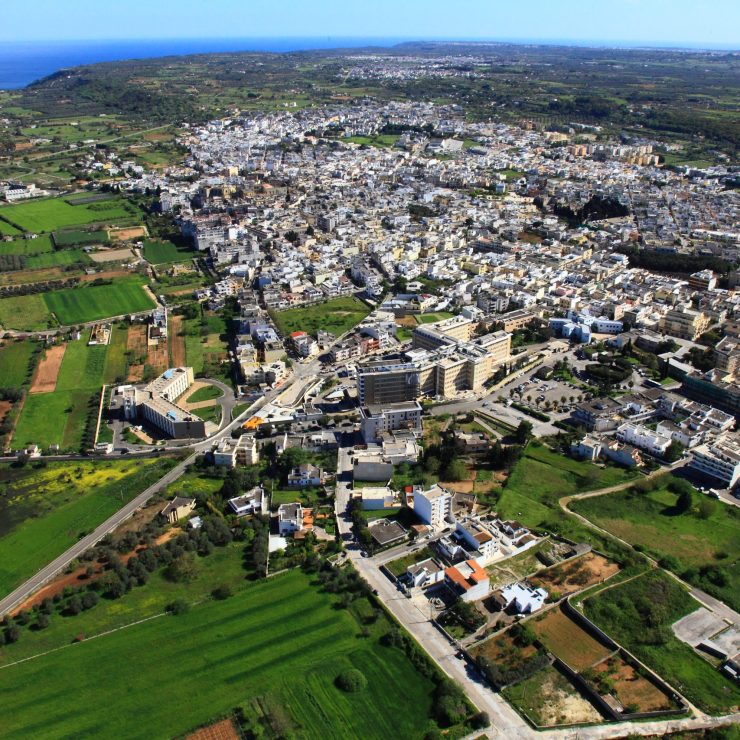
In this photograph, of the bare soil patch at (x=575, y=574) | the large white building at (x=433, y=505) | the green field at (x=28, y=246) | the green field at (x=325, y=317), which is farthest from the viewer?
the green field at (x=28, y=246)

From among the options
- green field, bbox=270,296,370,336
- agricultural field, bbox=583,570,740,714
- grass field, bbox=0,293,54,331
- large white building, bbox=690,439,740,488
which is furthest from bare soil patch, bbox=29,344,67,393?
large white building, bbox=690,439,740,488

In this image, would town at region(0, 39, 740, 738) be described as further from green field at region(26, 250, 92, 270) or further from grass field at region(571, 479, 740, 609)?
green field at region(26, 250, 92, 270)

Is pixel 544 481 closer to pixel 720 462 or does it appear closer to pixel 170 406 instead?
pixel 720 462

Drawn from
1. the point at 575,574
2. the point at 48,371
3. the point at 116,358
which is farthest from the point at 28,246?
the point at 575,574

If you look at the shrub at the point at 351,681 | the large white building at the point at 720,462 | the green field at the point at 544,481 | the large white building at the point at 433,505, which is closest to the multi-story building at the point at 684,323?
the large white building at the point at 720,462

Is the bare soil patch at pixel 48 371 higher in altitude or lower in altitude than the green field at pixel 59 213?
lower

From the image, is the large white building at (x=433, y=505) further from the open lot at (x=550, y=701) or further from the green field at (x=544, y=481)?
the open lot at (x=550, y=701)
